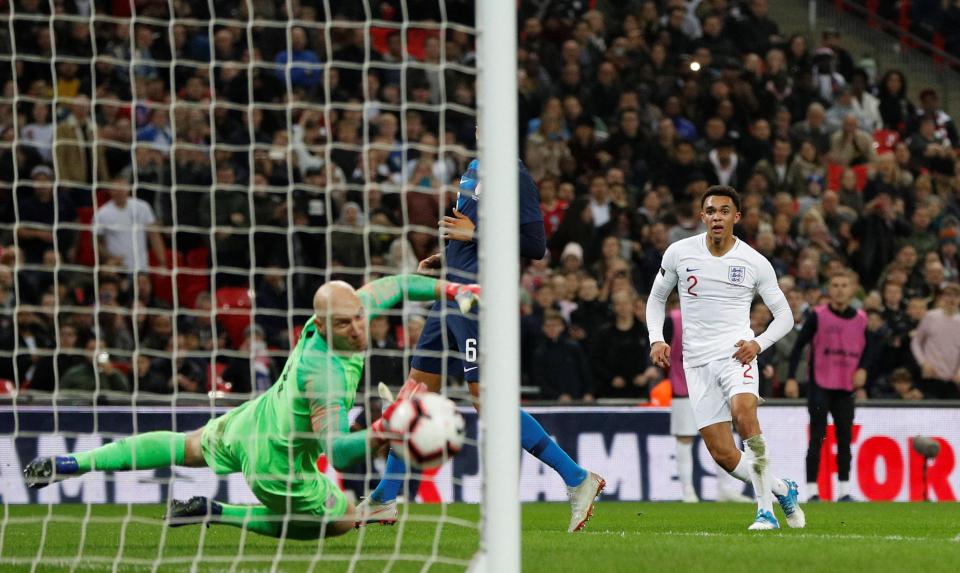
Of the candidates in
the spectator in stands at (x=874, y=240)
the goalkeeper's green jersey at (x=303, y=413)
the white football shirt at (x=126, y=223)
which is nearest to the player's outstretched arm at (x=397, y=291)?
the goalkeeper's green jersey at (x=303, y=413)

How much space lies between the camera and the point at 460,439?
6.40 metres

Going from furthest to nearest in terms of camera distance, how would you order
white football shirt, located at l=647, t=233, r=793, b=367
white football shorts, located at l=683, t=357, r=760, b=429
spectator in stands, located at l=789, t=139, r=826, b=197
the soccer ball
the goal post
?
spectator in stands, located at l=789, t=139, r=826, b=197 < white football shirt, located at l=647, t=233, r=793, b=367 < white football shorts, located at l=683, t=357, r=760, b=429 < the soccer ball < the goal post

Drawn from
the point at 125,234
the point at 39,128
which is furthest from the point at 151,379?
the point at 39,128

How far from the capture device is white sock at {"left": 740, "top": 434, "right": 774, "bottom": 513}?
9281mm

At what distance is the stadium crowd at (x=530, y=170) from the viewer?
47.3ft

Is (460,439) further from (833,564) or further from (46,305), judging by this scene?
(46,305)

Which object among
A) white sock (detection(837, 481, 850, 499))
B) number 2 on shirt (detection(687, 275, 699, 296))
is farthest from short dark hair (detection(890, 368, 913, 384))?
number 2 on shirt (detection(687, 275, 699, 296))

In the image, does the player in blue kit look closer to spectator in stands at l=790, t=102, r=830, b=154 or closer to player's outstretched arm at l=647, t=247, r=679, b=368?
player's outstretched arm at l=647, t=247, r=679, b=368

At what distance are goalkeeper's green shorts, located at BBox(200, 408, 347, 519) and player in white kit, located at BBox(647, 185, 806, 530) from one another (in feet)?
8.88

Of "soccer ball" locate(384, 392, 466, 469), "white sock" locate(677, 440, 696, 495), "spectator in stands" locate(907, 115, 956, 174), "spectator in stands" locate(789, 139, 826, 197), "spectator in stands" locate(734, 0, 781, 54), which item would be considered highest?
"spectator in stands" locate(734, 0, 781, 54)

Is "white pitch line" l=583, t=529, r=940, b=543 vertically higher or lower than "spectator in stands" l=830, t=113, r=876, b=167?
lower

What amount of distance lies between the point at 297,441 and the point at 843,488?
8.19 m

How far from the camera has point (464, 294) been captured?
7156 millimetres

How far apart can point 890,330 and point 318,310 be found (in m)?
10.3
